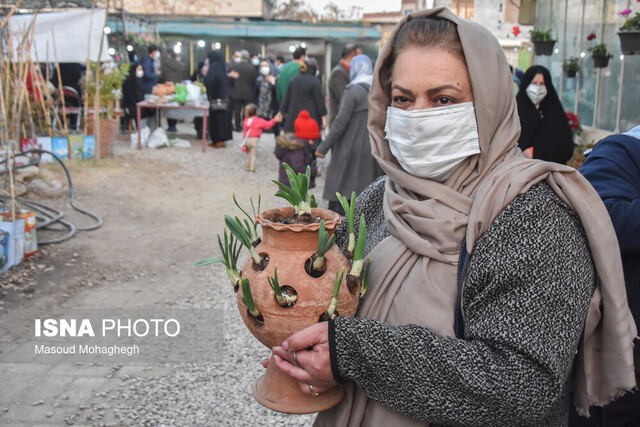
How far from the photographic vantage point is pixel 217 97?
14.1 metres

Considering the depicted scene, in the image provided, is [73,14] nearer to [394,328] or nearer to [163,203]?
[163,203]

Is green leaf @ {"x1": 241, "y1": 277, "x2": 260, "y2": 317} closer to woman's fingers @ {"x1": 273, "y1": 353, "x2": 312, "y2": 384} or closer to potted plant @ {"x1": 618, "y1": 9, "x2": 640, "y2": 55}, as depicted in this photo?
woman's fingers @ {"x1": 273, "y1": 353, "x2": 312, "y2": 384}

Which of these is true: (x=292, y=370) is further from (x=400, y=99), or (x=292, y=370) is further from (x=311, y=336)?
(x=400, y=99)

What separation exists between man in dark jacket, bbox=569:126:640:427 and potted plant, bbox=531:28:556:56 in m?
9.27

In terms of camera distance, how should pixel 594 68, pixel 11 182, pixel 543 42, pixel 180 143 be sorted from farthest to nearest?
pixel 180 143 < pixel 543 42 < pixel 594 68 < pixel 11 182

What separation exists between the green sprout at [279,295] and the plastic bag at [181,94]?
39.6 ft

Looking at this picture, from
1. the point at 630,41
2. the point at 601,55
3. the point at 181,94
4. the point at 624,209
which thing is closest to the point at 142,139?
the point at 181,94

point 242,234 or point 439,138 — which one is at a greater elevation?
point 439,138

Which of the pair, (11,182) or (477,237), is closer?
(477,237)

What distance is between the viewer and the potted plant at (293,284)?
148 centimetres

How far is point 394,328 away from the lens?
1.42 meters

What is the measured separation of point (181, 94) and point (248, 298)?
12.1m

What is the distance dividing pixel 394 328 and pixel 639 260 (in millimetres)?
1238

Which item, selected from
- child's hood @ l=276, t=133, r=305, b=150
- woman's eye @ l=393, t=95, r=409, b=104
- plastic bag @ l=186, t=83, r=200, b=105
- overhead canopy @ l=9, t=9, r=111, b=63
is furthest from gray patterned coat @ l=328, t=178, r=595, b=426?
plastic bag @ l=186, t=83, r=200, b=105
